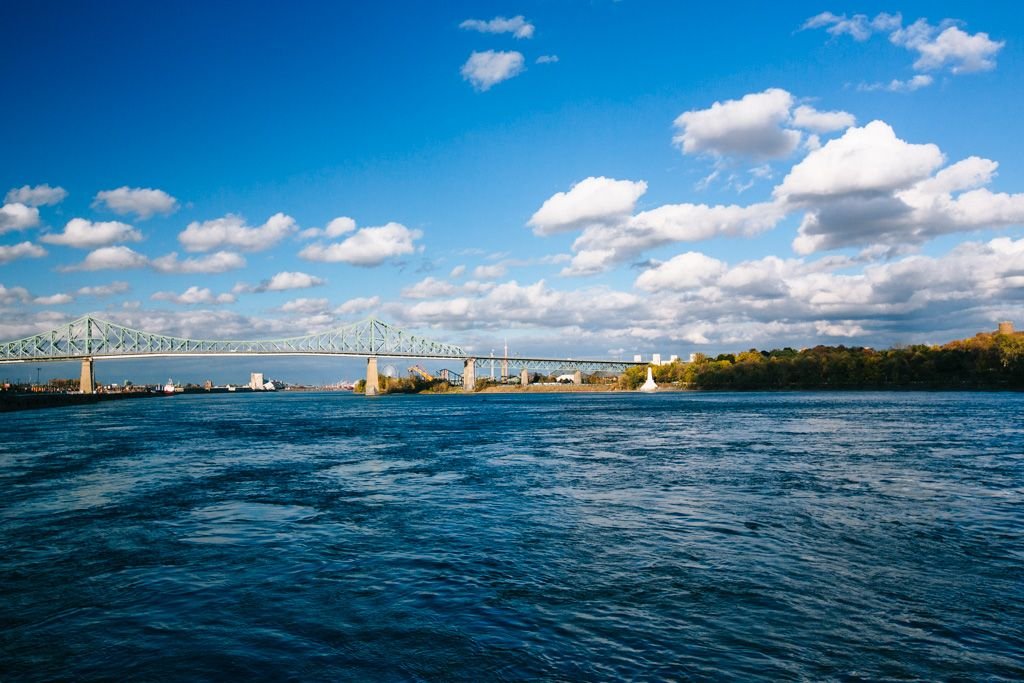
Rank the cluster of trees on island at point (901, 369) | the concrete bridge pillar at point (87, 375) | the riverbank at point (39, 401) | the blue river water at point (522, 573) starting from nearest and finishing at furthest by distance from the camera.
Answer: the blue river water at point (522, 573)
the riverbank at point (39, 401)
the cluster of trees on island at point (901, 369)
the concrete bridge pillar at point (87, 375)

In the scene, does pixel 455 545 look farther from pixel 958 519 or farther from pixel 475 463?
pixel 475 463

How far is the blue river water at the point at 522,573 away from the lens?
845 centimetres

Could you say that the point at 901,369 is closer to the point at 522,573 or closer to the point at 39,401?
the point at 522,573

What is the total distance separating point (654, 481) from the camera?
22469 millimetres

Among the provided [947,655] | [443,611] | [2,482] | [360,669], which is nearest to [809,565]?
[947,655]

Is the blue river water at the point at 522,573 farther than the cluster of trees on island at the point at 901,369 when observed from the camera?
No

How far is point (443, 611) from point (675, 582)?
384cm

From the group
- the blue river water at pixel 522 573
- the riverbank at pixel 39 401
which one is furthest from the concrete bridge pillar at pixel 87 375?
the blue river water at pixel 522 573

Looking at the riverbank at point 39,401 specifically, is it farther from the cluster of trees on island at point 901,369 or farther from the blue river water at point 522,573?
the cluster of trees on island at point 901,369

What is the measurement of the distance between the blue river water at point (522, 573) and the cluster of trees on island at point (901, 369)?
12559 cm

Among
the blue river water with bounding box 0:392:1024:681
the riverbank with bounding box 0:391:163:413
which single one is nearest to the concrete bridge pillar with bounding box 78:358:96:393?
the riverbank with bounding box 0:391:163:413

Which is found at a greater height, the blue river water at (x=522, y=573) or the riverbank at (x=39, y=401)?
the blue river water at (x=522, y=573)

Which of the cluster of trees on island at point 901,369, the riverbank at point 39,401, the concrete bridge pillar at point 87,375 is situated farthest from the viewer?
the concrete bridge pillar at point 87,375

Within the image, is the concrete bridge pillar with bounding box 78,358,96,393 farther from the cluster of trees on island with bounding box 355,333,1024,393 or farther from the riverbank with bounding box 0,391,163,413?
the cluster of trees on island with bounding box 355,333,1024,393
